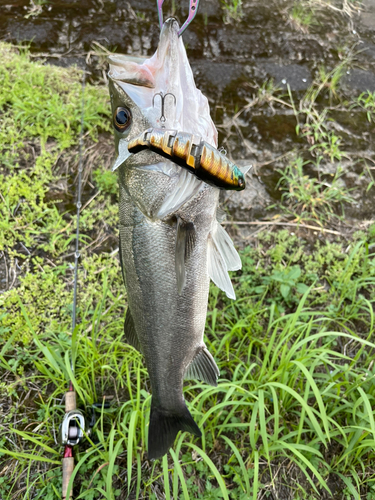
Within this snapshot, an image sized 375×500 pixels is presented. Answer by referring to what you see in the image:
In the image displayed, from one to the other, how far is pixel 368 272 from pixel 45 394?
10.4 ft

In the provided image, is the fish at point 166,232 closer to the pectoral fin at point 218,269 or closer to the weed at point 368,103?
the pectoral fin at point 218,269

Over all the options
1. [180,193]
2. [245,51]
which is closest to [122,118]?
[180,193]

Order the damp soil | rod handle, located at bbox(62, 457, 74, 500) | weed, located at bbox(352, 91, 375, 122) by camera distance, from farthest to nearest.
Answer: weed, located at bbox(352, 91, 375, 122) → the damp soil → rod handle, located at bbox(62, 457, 74, 500)

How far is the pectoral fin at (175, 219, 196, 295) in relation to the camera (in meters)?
1.45

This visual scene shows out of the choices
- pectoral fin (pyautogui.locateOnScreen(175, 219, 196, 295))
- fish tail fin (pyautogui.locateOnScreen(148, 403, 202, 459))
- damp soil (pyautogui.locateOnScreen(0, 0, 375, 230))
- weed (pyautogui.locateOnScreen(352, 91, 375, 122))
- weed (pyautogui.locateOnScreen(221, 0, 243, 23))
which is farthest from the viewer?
weed (pyautogui.locateOnScreen(221, 0, 243, 23))

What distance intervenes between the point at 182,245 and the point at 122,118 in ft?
2.10

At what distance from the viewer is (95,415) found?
2561 mm

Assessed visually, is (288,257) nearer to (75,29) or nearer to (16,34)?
(75,29)

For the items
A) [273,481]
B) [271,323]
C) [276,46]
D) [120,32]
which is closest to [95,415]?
[273,481]

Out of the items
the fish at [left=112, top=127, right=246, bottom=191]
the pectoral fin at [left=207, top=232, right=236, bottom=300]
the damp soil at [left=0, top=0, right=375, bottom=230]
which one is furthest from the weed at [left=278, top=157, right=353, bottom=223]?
the fish at [left=112, top=127, right=246, bottom=191]

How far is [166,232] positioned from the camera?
59.1 inches

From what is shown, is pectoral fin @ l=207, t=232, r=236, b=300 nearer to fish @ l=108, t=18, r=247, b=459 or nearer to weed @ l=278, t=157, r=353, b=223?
fish @ l=108, t=18, r=247, b=459

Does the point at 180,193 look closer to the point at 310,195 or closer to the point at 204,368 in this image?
the point at 204,368

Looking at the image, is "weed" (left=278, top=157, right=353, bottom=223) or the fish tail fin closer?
the fish tail fin
